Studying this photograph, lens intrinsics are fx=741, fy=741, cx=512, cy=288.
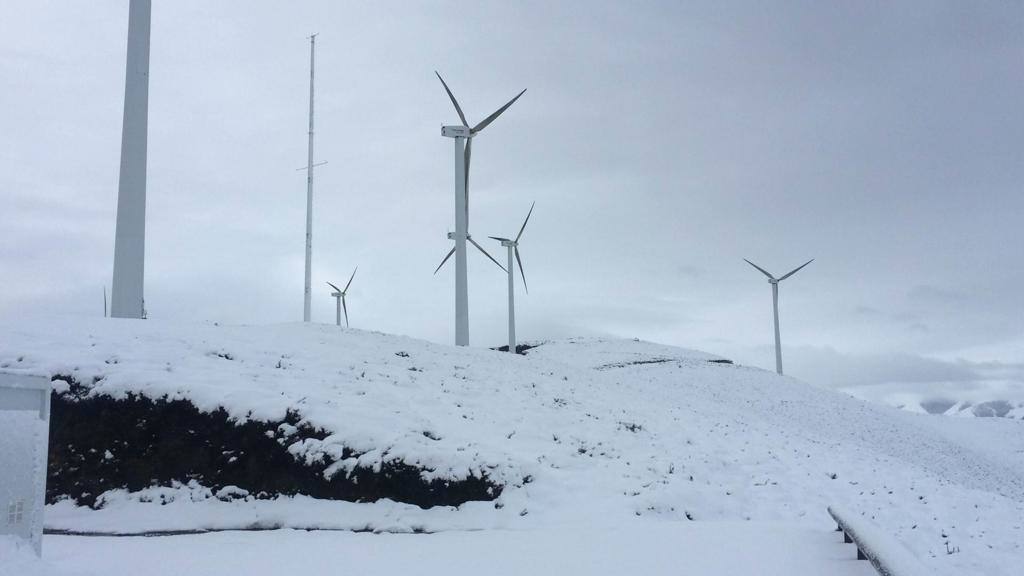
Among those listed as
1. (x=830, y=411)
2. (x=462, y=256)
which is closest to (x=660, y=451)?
(x=462, y=256)

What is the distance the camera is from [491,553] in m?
9.93

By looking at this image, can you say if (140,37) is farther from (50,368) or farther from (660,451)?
(660,451)

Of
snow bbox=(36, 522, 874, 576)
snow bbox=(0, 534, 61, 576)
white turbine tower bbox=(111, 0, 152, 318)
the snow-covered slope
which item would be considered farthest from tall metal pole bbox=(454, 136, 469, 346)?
snow bbox=(0, 534, 61, 576)

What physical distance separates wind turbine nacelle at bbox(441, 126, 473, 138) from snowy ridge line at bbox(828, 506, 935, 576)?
3019 centimetres

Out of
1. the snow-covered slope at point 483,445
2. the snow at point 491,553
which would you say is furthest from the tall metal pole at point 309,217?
the snow at point 491,553

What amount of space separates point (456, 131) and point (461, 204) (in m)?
4.33

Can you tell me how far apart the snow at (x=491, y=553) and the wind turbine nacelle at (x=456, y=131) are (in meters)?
27.8

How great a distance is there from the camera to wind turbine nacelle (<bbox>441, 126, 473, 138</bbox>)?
36844 millimetres

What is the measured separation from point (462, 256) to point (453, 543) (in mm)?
23257

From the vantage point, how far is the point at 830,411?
39656 millimetres

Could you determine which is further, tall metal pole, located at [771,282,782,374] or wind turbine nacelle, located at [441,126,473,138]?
tall metal pole, located at [771,282,782,374]

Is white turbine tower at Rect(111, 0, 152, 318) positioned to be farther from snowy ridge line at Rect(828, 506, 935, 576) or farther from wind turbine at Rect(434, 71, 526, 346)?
snowy ridge line at Rect(828, 506, 935, 576)

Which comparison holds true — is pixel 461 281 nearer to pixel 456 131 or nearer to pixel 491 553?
pixel 456 131

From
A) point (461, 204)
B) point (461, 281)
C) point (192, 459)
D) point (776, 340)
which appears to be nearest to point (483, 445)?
point (192, 459)
